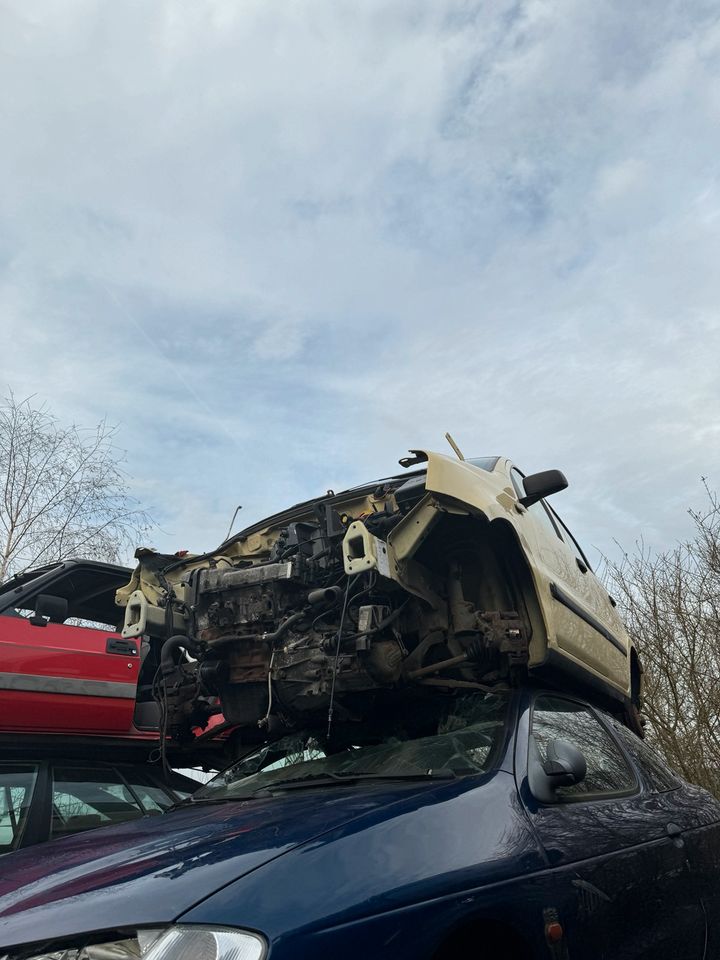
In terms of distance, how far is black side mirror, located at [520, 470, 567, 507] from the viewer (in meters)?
3.82

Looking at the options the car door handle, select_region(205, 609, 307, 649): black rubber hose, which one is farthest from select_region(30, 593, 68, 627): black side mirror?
→ select_region(205, 609, 307, 649): black rubber hose

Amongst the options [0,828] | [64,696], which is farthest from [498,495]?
[0,828]

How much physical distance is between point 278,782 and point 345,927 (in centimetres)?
141

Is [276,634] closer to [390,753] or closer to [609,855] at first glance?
[390,753]

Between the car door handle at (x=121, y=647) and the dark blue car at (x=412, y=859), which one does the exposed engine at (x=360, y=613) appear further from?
the car door handle at (x=121, y=647)

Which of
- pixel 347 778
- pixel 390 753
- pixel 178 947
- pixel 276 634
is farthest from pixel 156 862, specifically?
pixel 276 634

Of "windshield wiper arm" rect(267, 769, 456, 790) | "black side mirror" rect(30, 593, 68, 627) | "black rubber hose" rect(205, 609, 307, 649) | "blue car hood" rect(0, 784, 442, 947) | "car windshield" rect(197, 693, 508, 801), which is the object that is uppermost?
"black side mirror" rect(30, 593, 68, 627)

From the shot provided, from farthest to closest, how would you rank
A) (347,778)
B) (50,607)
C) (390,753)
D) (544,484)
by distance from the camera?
(50,607)
(544,484)
(390,753)
(347,778)

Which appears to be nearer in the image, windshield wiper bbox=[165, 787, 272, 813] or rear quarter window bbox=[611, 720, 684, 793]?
windshield wiper bbox=[165, 787, 272, 813]

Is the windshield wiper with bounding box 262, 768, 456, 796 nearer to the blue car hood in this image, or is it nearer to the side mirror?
the blue car hood

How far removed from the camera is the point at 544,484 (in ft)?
12.7

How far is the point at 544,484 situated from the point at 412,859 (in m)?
2.31

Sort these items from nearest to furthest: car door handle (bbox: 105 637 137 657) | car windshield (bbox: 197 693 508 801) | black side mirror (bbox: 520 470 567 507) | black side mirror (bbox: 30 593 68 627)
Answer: car windshield (bbox: 197 693 508 801), black side mirror (bbox: 520 470 567 507), car door handle (bbox: 105 637 137 657), black side mirror (bbox: 30 593 68 627)

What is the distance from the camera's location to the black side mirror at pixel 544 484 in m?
3.82
